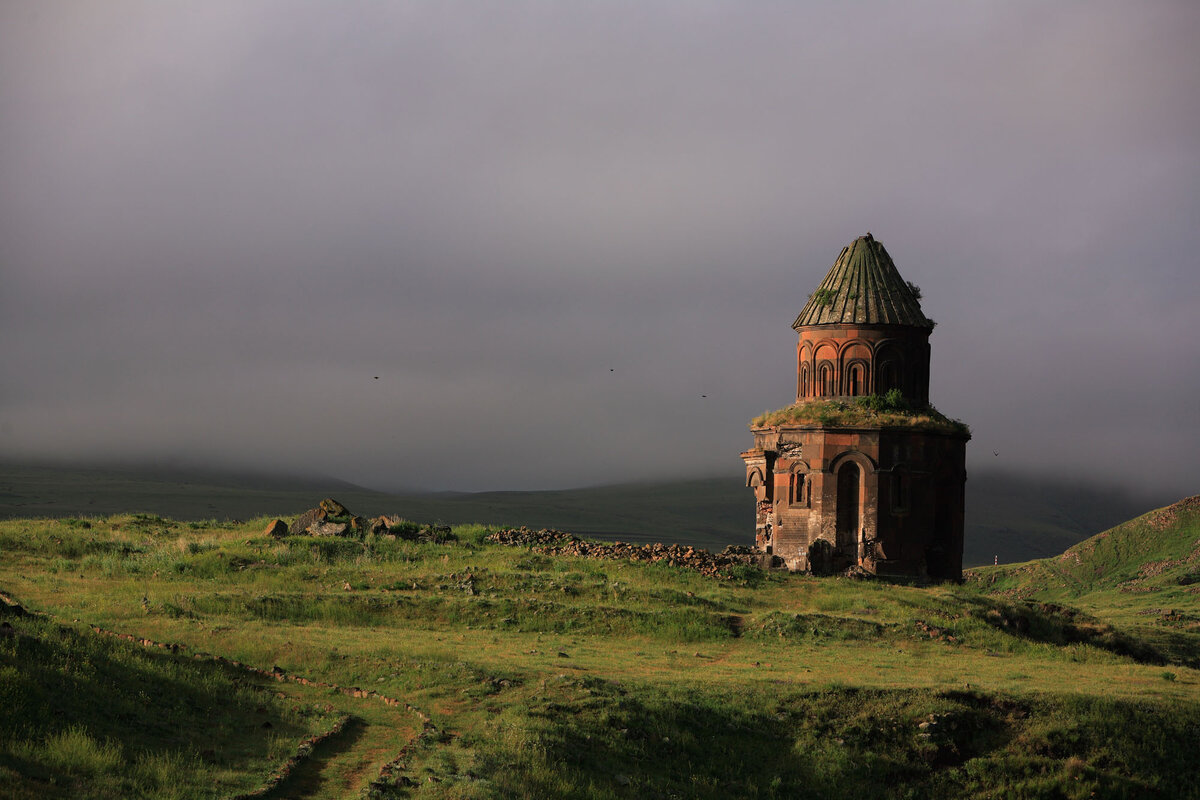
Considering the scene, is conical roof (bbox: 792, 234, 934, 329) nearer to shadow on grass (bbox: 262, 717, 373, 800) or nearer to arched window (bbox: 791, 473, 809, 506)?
arched window (bbox: 791, 473, 809, 506)

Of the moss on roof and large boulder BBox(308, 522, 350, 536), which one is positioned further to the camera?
the moss on roof

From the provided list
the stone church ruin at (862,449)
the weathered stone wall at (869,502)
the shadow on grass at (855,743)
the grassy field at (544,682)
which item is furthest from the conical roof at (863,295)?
the shadow on grass at (855,743)

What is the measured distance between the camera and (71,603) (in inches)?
885

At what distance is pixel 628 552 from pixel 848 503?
23.4 feet

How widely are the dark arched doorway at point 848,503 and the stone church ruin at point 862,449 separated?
0.10ft

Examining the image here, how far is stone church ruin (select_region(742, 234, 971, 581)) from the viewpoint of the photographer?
1307 inches

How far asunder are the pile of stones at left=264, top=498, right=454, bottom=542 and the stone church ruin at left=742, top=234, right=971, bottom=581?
10.5 metres

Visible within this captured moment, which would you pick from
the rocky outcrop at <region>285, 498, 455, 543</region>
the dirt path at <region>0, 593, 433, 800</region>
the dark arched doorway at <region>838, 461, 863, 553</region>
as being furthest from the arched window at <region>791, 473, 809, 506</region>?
the dirt path at <region>0, 593, 433, 800</region>

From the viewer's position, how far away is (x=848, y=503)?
1323 inches

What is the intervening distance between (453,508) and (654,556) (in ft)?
248

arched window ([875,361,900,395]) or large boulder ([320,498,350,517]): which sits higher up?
arched window ([875,361,900,395])

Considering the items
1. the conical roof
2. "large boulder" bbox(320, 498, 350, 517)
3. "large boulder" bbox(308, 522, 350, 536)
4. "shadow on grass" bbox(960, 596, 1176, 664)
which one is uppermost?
the conical roof

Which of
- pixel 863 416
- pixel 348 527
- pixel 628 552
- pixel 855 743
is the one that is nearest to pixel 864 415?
pixel 863 416

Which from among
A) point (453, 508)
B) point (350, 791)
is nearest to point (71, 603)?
point (350, 791)
